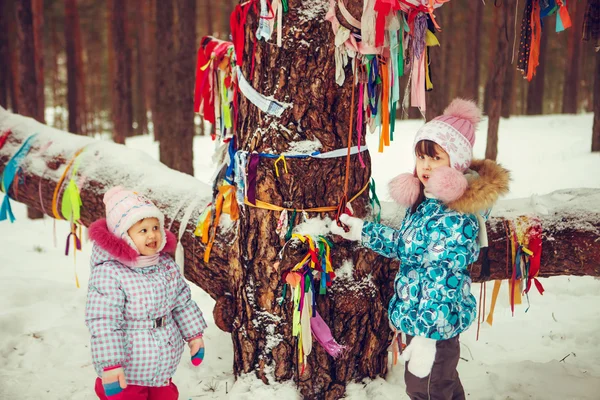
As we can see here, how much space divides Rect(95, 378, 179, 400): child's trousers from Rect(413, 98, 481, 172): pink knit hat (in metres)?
1.73

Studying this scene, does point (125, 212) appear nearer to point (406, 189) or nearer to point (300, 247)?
point (300, 247)

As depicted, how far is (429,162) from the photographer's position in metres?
2.41

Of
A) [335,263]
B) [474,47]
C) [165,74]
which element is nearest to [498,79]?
[165,74]

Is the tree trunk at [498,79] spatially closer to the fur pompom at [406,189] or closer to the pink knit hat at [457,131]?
the pink knit hat at [457,131]

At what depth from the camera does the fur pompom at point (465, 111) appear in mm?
2414

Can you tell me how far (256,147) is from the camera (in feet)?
8.44

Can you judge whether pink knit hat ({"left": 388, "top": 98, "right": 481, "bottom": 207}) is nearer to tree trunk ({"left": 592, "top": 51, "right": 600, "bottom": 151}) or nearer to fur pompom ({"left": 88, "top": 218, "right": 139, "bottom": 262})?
fur pompom ({"left": 88, "top": 218, "right": 139, "bottom": 262})

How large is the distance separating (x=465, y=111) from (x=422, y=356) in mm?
1159

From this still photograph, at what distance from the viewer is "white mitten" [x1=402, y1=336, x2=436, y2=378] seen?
2.30m

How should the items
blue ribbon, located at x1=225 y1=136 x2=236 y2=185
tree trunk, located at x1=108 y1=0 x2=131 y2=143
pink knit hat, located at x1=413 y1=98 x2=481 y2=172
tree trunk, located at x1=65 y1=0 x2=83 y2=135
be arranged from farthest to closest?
tree trunk, located at x1=65 y1=0 x2=83 y2=135 < tree trunk, located at x1=108 y1=0 x2=131 y2=143 < blue ribbon, located at x1=225 y1=136 x2=236 y2=185 < pink knit hat, located at x1=413 y1=98 x2=481 y2=172

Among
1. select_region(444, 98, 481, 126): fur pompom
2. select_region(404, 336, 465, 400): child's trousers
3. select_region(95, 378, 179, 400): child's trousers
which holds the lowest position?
select_region(95, 378, 179, 400): child's trousers

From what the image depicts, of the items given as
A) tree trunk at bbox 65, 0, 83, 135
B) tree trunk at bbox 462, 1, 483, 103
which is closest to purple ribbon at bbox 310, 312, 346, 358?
tree trunk at bbox 65, 0, 83, 135

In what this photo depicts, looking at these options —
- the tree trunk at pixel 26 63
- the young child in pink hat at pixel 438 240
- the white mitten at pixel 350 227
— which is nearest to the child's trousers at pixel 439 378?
the young child in pink hat at pixel 438 240

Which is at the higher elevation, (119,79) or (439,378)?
(119,79)
